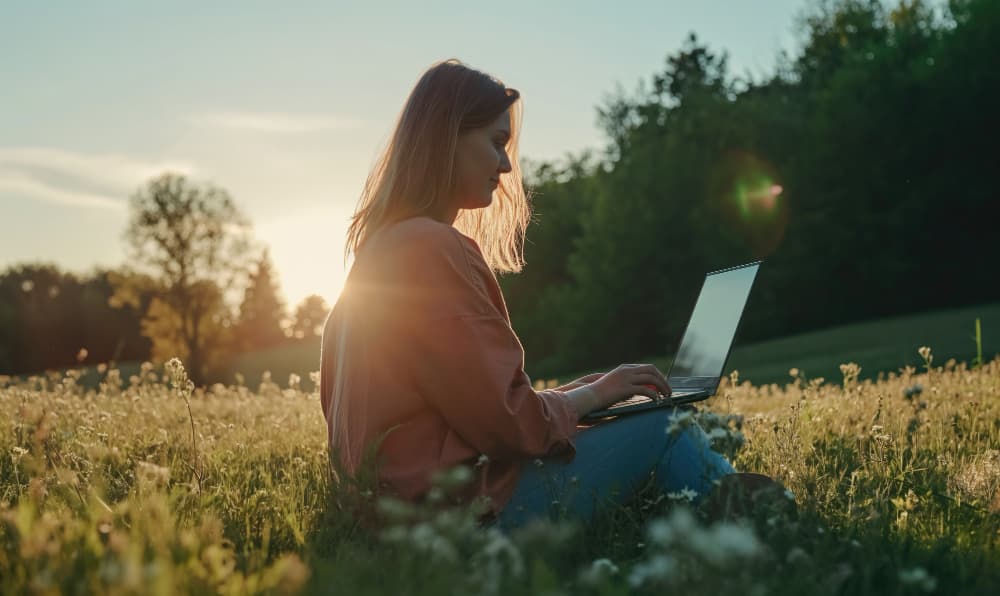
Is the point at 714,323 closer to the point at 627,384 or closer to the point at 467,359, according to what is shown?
the point at 627,384

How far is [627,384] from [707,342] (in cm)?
107

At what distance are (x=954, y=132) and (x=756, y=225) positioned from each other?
30.2 feet

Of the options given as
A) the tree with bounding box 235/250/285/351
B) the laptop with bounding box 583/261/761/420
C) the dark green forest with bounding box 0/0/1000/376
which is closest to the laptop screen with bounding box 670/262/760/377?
the laptop with bounding box 583/261/761/420

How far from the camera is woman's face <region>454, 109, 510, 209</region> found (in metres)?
3.50

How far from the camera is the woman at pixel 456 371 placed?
2992 millimetres

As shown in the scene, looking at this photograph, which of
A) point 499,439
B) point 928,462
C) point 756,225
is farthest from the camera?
point 756,225

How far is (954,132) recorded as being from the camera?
116ft

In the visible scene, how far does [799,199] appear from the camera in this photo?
1517 inches

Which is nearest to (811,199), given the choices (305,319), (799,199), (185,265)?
(799,199)

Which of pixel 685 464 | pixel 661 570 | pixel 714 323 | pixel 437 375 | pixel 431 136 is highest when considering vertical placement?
pixel 431 136

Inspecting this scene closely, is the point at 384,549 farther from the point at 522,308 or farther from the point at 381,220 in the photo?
the point at 522,308

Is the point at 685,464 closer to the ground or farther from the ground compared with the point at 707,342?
closer to the ground

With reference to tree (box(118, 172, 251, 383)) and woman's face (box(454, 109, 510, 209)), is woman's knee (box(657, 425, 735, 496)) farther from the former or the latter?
tree (box(118, 172, 251, 383))

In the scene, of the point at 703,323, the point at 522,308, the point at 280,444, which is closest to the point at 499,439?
the point at 703,323
